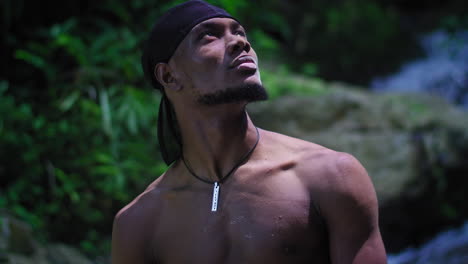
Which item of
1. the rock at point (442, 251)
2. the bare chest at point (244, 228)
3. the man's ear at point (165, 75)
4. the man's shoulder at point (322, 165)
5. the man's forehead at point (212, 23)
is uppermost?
the man's forehead at point (212, 23)

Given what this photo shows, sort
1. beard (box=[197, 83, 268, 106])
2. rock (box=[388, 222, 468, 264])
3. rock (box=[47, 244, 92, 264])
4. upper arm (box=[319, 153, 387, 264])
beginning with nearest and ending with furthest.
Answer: upper arm (box=[319, 153, 387, 264]), beard (box=[197, 83, 268, 106]), rock (box=[47, 244, 92, 264]), rock (box=[388, 222, 468, 264])

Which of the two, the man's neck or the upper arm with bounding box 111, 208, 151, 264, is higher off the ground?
the man's neck

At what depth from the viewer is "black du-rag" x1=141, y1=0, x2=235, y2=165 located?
2.35 m

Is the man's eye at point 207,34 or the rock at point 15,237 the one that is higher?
the man's eye at point 207,34

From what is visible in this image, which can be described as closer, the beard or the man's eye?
the beard

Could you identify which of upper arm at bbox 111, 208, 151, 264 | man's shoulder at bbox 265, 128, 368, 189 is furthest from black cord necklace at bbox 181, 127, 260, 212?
upper arm at bbox 111, 208, 151, 264

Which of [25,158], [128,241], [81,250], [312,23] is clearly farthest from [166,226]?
[312,23]

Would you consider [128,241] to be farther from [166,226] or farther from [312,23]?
[312,23]

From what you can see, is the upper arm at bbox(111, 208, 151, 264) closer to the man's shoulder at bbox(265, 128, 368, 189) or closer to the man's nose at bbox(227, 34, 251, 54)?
the man's shoulder at bbox(265, 128, 368, 189)

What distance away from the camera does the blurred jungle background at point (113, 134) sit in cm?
558

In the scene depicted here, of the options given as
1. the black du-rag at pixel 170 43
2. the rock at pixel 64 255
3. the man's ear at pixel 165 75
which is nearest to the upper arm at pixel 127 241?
the black du-rag at pixel 170 43

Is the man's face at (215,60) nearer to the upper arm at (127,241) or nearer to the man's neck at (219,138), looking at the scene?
the man's neck at (219,138)

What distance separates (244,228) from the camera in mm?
2152

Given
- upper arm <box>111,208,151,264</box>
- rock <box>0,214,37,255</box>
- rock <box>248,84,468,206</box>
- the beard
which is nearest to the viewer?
the beard
